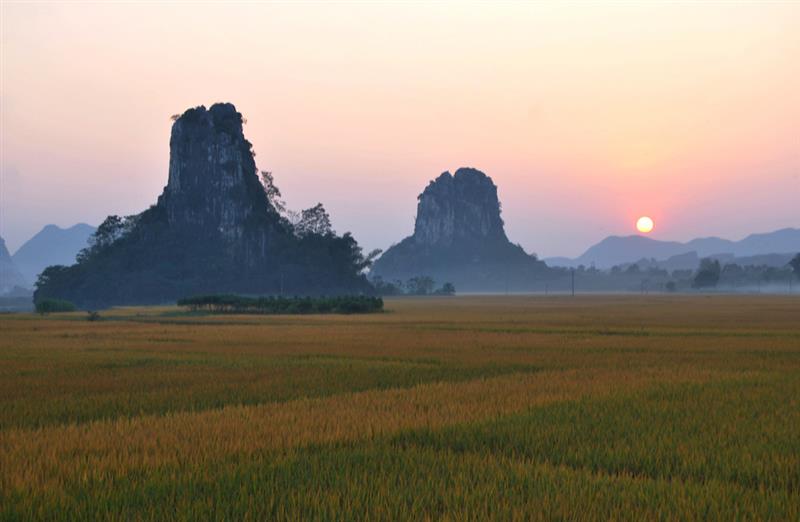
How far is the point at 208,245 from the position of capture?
148m

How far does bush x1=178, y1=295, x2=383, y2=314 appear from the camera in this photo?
245 ft

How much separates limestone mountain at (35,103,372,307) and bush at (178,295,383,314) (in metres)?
51.6

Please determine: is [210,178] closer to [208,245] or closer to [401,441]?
[208,245]

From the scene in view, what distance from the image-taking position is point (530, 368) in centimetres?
1855

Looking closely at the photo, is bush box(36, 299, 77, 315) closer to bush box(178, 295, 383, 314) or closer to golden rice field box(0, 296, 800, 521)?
bush box(178, 295, 383, 314)

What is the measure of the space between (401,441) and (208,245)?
14477 centimetres

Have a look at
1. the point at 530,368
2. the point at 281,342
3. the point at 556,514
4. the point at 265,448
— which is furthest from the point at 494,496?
the point at 281,342

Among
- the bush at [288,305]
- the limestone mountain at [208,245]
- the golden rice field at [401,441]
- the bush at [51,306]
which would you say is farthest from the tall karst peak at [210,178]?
the golden rice field at [401,441]

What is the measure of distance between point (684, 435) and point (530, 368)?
9.69 m

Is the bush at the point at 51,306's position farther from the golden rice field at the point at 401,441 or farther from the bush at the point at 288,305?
the golden rice field at the point at 401,441

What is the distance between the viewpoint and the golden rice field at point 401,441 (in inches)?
232

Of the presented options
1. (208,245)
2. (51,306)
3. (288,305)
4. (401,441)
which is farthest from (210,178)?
(401,441)

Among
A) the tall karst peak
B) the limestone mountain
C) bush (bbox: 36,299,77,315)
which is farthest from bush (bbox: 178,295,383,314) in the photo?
the tall karst peak

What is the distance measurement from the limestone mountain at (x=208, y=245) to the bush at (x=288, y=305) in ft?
169
